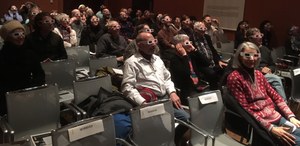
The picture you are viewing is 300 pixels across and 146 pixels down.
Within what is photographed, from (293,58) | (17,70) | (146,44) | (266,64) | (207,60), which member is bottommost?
(293,58)

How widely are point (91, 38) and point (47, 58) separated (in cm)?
199

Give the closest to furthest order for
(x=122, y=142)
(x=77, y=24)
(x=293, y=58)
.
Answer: (x=122, y=142), (x=293, y=58), (x=77, y=24)

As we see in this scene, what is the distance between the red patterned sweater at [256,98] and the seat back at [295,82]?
1.24 m

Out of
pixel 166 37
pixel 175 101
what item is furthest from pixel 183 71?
pixel 166 37

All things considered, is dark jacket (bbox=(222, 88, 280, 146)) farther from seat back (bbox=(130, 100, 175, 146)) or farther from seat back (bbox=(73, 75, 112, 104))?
seat back (bbox=(73, 75, 112, 104))

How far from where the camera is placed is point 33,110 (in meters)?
2.80

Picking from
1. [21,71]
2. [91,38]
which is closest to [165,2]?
[91,38]

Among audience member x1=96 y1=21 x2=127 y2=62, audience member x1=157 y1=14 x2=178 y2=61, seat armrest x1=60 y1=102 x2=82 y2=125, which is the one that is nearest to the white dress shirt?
seat armrest x1=60 y1=102 x2=82 y2=125

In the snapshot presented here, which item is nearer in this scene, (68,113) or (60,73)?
(68,113)

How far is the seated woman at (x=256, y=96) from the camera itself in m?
2.69

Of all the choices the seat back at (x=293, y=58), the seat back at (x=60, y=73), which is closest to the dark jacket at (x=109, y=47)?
the seat back at (x=60, y=73)

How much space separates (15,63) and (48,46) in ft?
3.52

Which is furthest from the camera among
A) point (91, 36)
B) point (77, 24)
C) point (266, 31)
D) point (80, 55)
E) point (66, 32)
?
point (266, 31)

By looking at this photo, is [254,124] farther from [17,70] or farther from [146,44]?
[17,70]
